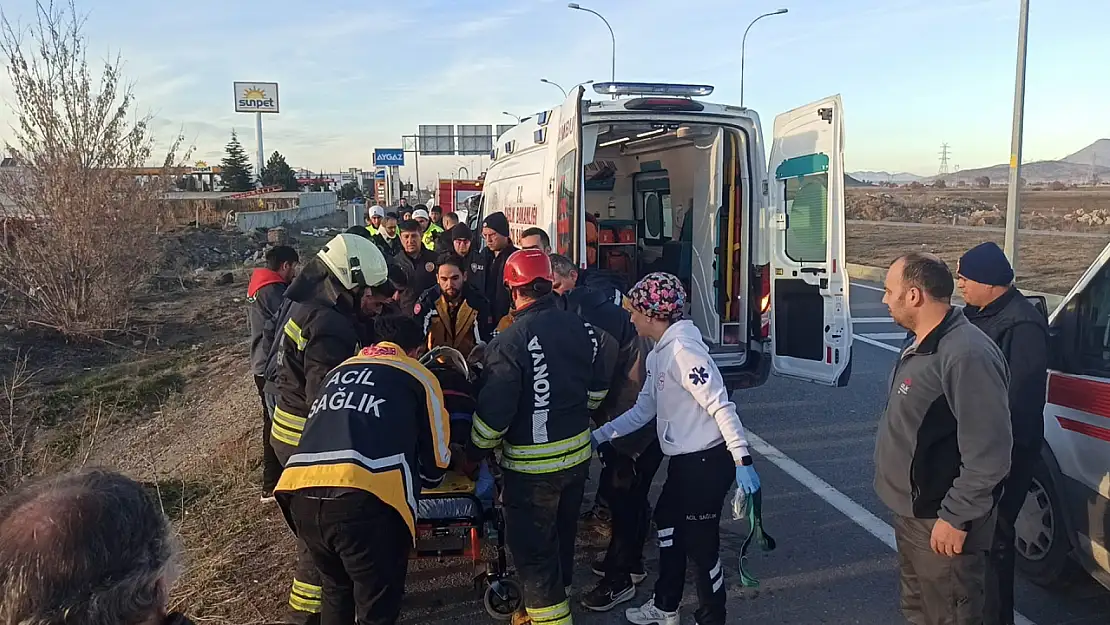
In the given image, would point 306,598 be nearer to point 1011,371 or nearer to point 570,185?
point 1011,371

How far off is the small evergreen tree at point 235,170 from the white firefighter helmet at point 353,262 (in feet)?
Answer: 203

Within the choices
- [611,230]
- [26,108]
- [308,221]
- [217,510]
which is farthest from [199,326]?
[308,221]

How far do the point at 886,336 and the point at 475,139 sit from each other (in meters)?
31.7

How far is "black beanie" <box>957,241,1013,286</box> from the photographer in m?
3.51

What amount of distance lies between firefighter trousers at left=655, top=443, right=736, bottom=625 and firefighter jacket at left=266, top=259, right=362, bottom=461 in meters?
1.61

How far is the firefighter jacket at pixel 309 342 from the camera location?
11.8ft

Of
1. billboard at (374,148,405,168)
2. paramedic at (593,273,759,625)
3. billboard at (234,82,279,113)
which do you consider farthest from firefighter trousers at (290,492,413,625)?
billboard at (234,82,279,113)

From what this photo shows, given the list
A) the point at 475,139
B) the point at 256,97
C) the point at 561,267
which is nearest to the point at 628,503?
the point at 561,267

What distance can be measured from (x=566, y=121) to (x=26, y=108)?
9580 mm

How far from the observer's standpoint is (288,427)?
3824 millimetres

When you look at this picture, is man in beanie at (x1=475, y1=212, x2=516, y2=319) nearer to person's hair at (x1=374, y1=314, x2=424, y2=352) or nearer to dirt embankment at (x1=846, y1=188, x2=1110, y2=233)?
person's hair at (x1=374, y1=314, x2=424, y2=352)

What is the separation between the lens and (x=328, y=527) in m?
2.96

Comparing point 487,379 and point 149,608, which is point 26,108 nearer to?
point 487,379

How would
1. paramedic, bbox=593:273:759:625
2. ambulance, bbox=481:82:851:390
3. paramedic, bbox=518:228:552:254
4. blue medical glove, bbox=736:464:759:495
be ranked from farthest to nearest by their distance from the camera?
paramedic, bbox=518:228:552:254 → ambulance, bbox=481:82:851:390 → paramedic, bbox=593:273:759:625 → blue medical glove, bbox=736:464:759:495
